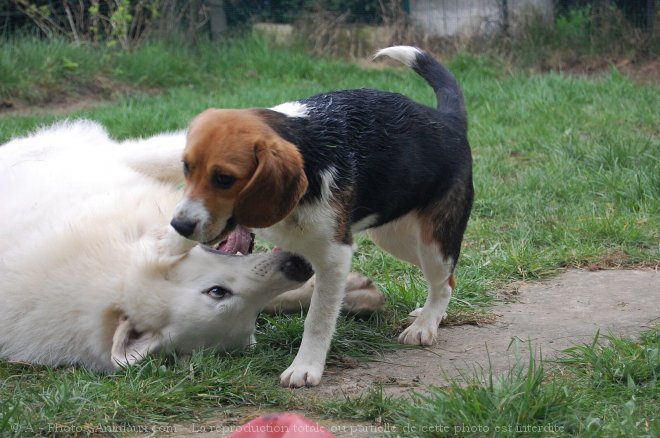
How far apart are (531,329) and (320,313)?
1.14 metres

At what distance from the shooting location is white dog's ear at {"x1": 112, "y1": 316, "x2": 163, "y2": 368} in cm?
375

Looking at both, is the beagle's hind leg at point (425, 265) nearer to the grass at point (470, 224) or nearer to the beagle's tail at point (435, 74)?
the grass at point (470, 224)

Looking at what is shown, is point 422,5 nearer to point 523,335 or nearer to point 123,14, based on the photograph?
point 123,14

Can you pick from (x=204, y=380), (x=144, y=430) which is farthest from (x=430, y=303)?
(x=144, y=430)

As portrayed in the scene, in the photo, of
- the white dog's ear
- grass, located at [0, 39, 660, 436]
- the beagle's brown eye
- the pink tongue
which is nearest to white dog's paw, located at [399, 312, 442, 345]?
grass, located at [0, 39, 660, 436]

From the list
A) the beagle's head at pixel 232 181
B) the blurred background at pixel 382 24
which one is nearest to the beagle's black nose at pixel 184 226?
the beagle's head at pixel 232 181

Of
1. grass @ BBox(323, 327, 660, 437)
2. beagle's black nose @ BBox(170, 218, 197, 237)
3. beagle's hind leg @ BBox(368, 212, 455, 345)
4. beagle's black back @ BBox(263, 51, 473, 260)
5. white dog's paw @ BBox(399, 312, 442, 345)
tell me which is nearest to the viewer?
grass @ BBox(323, 327, 660, 437)

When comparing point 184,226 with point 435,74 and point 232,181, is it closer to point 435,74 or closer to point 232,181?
point 232,181

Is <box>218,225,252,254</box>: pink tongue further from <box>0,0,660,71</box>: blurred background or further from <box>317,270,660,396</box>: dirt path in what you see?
<box>0,0,660,71</box>: blurred background

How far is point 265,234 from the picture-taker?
3.65 meters

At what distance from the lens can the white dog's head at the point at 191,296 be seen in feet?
12.3

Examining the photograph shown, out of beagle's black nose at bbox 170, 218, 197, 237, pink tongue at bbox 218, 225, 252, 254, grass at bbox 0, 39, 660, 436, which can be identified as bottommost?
grass at bbox 0, 39, 660, 436

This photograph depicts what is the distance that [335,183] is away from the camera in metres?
3.58

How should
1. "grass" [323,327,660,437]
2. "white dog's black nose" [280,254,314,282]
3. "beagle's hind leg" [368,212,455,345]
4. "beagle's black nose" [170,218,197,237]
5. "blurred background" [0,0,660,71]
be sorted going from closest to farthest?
1. "grass" [323,327,660,437]
2. "beagle's black nose" [170,218,197,237]
3. "white dog's black nose" [280,254,314,282]
4. "beagle's hind leg" [368,212,455,345]
5. "blurred background" [0,0,660,71]
